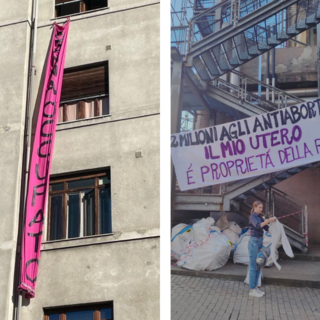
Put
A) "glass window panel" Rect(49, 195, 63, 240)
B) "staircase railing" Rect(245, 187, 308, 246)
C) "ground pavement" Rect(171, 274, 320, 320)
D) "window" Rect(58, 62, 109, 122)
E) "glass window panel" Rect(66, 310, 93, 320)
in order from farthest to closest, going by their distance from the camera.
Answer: "staircase railing" Rect(245, 187, 308, 246)
"window" Rect(58, 62, 109, 122)
"glass window panel" Rect(49, 195, 63, 240)
"ground pavement" Rect(171, 274, 320, 320)
"glass window panel" Rect(66, 310, 93, 320)

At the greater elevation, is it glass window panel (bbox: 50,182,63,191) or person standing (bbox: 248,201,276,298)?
glass window panel (bbox: 50,182,63,191)

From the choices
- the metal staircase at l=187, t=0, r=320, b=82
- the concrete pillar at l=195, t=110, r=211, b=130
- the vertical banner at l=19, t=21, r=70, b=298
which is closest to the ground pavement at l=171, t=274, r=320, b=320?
the vertical banner at l=19, t=21, r=70, b=298

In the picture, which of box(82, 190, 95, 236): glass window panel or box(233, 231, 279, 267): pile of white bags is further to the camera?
box(233, 231, 279, 267): pile of white bags

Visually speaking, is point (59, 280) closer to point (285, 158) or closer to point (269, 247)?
point (269, 247)

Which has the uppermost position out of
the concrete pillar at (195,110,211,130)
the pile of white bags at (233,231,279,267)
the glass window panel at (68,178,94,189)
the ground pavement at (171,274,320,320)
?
the concrete pillar at (195,110,211,130)

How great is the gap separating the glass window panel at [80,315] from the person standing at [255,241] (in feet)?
11.4

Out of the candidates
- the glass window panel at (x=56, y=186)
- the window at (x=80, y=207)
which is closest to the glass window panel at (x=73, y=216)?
the window at (x=80, y=207)

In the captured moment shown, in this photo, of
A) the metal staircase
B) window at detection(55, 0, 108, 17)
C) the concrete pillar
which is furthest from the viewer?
the concrete pillar

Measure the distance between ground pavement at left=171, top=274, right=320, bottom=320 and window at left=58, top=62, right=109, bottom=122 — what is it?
422 cm

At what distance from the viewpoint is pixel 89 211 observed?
38.3ft

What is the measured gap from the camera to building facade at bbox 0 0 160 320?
10875 millimetres

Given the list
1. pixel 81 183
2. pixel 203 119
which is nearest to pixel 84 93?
pixel 81 183

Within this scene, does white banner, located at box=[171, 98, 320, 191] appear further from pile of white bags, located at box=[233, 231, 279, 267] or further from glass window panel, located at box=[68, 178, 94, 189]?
glass window panel, located at box=[68, 178, 94, 189]

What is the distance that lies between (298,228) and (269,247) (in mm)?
951
